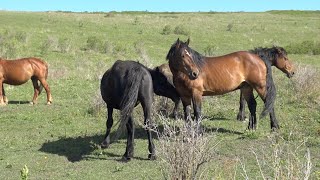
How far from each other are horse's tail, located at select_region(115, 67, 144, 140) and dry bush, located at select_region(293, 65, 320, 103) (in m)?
6.52

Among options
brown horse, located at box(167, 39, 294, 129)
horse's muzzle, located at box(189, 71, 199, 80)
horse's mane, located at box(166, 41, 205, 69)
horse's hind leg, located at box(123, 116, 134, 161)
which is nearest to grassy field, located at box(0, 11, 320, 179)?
horse's hind leg, located at box(123, 116, 134, 161)

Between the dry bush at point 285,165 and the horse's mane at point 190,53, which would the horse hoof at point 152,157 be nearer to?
the dry bush at point 285,165

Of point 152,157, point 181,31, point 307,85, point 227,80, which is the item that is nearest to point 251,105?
point 227,80

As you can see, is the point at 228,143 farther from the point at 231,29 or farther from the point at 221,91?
the point at 231,29

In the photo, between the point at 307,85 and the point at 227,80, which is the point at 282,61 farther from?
the point at 307,85

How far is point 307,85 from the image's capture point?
13.2 metres

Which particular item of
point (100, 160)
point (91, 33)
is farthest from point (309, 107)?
point (91, 33)

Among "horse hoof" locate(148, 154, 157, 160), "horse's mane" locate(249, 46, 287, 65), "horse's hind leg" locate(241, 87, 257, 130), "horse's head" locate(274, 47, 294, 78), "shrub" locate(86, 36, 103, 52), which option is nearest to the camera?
"horse hoof" locate(148, 154, 157, 160)

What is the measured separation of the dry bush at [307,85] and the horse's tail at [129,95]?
6517 millimetres

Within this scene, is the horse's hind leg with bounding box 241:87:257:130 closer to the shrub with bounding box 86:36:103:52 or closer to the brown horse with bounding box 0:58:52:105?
the brown horse with bounding box 0:58:52:105

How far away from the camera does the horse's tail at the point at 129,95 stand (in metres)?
7.69

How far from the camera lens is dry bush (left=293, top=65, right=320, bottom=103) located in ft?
42.4

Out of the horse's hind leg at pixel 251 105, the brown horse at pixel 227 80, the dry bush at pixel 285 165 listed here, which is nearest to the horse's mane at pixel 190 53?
the brown horse at pixel 227 80

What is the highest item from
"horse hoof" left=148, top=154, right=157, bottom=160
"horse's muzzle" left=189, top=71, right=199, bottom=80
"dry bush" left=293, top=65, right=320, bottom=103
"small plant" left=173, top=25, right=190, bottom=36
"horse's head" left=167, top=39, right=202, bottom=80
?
"small plant" left=173, top=25, right=190, bottom=36
